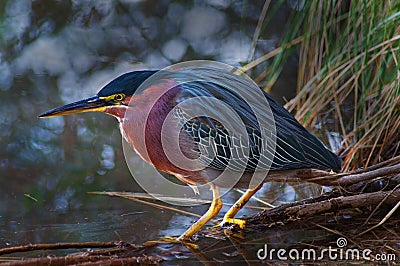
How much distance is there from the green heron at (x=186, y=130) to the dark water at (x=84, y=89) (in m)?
0.38

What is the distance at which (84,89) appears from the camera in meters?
4.50

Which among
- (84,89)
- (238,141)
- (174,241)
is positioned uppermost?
(238,141)

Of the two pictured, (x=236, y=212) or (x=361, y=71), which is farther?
(x=361, y=71)

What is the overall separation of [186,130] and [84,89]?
2101 mm

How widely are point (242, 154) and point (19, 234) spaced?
1029 millimetres

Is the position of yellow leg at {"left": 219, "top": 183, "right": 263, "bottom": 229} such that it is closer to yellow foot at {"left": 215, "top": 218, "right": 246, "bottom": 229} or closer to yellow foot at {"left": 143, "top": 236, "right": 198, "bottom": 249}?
yellow foot at {"left": 215, "top": 218, "right": 246, "bottom": 229}

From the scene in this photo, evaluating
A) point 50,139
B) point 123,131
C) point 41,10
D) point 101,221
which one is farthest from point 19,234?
point 41,10

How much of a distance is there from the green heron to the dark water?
1.24 feet

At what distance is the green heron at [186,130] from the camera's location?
8.43 feet

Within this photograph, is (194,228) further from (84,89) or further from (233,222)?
(84,89)

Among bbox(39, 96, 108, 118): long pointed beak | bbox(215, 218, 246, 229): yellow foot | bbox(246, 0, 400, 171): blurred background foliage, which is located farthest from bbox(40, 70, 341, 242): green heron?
bbox(246, 0, 400, 171): blurred background foliage

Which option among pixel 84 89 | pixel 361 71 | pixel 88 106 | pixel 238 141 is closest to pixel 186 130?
pixel 238 141

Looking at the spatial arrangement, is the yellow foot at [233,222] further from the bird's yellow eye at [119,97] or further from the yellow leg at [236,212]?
the bird's yellow eye at [119,97]

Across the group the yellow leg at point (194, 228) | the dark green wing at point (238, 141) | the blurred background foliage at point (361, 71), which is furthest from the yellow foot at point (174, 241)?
the blurred background foliage at point (361, 71)
